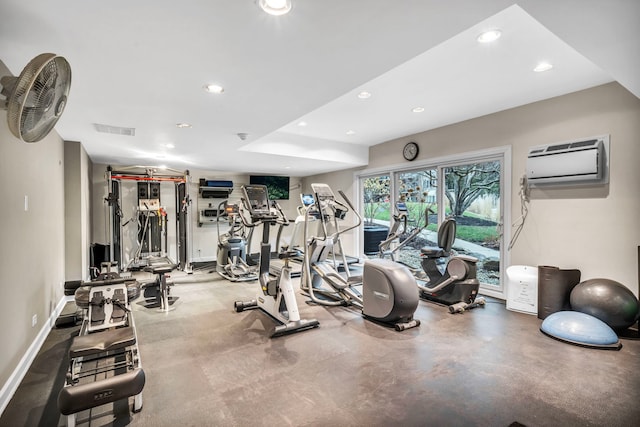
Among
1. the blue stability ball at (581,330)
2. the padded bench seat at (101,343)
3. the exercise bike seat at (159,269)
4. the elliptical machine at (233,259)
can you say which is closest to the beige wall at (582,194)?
the blue stability ball at (581,330)

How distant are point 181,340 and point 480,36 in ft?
13.1

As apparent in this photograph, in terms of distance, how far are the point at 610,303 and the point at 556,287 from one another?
53 centimetres

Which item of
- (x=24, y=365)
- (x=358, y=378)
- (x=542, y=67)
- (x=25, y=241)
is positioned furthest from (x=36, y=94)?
(x=542, y=67)

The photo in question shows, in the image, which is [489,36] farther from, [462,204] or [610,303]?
[462,204]

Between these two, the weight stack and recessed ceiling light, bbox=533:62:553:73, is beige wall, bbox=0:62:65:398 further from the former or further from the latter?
the weight stack

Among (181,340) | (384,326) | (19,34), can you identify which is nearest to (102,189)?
(181,340)

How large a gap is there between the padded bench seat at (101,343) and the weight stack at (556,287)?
14.3 ft

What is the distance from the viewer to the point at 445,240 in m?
4.59

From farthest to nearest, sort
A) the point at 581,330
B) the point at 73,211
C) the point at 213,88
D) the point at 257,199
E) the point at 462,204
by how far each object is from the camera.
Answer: the point at 462,204
the point at 257,199
the point at 73,211
the point at 581,330
the point at 213,88

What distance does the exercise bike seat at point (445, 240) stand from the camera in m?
4.57

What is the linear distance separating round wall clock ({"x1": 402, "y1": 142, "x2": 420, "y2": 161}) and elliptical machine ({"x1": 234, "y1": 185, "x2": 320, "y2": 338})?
2826mm

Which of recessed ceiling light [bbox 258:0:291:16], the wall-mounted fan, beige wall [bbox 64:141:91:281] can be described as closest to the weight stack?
recessed ceiling light [bbox 258:0:291:16]

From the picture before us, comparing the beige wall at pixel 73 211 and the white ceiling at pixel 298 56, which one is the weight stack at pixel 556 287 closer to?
the white ceiling at pixel 298 56

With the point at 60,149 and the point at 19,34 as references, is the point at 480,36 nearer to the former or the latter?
the point at 19,34
